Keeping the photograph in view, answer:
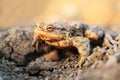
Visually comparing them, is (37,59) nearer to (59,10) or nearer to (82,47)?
(82,47)

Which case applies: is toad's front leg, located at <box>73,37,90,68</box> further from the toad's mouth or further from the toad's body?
the toad's mouth

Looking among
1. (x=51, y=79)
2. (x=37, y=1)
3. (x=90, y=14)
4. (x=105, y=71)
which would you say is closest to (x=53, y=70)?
(x=51, y=79)

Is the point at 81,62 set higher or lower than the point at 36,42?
lower

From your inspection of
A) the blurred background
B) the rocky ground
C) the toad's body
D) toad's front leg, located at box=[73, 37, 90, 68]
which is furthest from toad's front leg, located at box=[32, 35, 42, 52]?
the blurred background

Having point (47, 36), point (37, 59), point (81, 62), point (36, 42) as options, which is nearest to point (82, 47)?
point (81, 62)

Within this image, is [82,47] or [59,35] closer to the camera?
[82,47]
